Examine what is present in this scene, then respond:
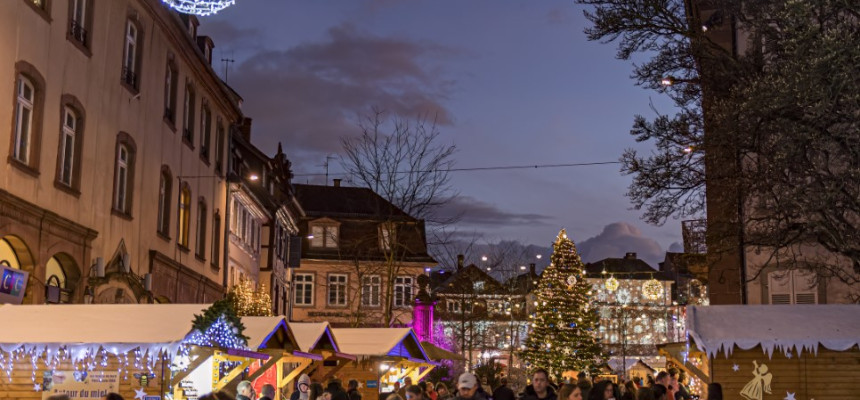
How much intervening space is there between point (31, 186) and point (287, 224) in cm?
4152

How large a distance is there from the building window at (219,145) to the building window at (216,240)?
1.76 m

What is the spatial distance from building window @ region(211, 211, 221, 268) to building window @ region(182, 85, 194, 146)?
5004 mm

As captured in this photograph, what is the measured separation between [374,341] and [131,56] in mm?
9729

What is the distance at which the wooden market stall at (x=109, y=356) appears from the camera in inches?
603

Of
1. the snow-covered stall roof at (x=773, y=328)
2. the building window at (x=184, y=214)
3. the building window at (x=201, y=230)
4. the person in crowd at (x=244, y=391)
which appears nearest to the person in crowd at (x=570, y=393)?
the person in crowd at (x=244, y=391)

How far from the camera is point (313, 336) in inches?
915

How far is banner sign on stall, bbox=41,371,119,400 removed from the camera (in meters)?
15.1

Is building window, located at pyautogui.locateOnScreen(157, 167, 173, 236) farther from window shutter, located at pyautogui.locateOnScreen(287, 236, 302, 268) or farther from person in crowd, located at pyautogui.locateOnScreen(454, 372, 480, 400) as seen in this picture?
window shutter, located at pyautogui.locateOnScreen(287, 236, 302, 268)

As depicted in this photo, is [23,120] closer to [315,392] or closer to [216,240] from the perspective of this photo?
[315,392]

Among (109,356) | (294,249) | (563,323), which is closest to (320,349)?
(109,356)

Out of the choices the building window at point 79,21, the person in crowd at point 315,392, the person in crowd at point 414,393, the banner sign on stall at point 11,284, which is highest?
the building window at point 79,21

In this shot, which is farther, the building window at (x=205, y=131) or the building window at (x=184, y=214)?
the building window at (x=205, y=131)

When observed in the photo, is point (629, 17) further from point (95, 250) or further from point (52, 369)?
point (52, 369)

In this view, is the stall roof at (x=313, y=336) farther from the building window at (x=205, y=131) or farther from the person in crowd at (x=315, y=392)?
the building window at (x=205, y=131)
